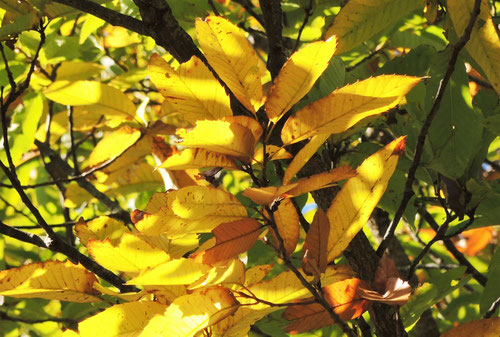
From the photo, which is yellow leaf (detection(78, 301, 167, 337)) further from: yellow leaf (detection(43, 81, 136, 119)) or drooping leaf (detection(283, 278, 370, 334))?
yellow leaf (detection(43, 81, 136, 119))

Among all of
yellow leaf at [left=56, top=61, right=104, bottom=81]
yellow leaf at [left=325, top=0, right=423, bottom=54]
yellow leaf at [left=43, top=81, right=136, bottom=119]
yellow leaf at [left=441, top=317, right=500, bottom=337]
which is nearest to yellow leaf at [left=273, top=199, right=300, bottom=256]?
yellow leaf at [left=441, top=317, right=500, bottom=337]

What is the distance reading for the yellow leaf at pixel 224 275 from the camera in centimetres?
68

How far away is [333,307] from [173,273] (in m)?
0.22

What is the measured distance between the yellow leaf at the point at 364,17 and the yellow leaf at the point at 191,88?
317mm

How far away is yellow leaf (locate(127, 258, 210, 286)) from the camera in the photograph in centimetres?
69

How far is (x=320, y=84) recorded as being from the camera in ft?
3.63

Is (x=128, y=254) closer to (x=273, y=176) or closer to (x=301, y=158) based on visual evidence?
(x=301, y=158)

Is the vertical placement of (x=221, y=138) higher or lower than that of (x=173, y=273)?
higher

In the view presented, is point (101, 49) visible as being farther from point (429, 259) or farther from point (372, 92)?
point (372, 92)

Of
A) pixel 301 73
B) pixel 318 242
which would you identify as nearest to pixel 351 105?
pixel 301 73

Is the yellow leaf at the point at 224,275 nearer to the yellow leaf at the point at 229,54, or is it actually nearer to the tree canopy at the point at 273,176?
the tree canopy at the point at 273,176

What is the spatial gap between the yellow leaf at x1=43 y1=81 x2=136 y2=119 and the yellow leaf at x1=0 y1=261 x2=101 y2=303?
14.2 inches

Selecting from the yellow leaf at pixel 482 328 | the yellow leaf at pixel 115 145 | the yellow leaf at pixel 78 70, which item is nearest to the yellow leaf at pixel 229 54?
the yellow leaf at pixel 482 328

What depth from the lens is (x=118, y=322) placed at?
774 mm
